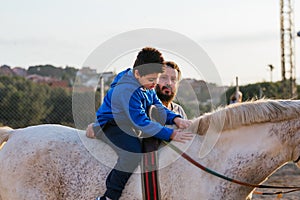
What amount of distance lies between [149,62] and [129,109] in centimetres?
40

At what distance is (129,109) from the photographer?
3.56 metres

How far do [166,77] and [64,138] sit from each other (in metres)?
1.32

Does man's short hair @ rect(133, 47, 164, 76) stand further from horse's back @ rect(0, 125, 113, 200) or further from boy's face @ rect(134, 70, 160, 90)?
horse's back @ rect(0, 125, 113, 200)

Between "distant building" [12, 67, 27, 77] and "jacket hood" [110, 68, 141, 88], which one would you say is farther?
"distant building" [12, 67, 27, 77]

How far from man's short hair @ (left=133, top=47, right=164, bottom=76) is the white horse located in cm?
54

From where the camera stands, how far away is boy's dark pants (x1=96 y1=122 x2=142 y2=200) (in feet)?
11.6

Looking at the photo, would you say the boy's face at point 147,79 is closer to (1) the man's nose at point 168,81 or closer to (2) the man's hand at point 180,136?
(2) the man's hand at point 180,136

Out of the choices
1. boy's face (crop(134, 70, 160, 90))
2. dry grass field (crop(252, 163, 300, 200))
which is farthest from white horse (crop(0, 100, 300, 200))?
dry grass field (crop(252, 163, 300, 200))

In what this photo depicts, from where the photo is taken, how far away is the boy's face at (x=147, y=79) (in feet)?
11.9

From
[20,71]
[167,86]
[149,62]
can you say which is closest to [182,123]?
[149,62]

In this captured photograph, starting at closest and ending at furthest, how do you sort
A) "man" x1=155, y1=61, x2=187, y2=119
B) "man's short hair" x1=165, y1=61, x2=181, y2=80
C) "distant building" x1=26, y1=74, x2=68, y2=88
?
1. "man" x1=155, y1=61, x2=187, y2=119
2. "man's short hair" x1=165, y1=61, x2=181, y2=80
3. "distant building" x1=26, y1=74, x2=68, y2=88

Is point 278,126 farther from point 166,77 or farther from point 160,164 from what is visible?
point 166,77

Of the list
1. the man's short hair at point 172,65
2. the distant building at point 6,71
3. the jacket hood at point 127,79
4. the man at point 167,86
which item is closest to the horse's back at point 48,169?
the jacket hood at point 127,79

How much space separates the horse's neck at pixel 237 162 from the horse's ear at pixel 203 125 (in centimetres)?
16
